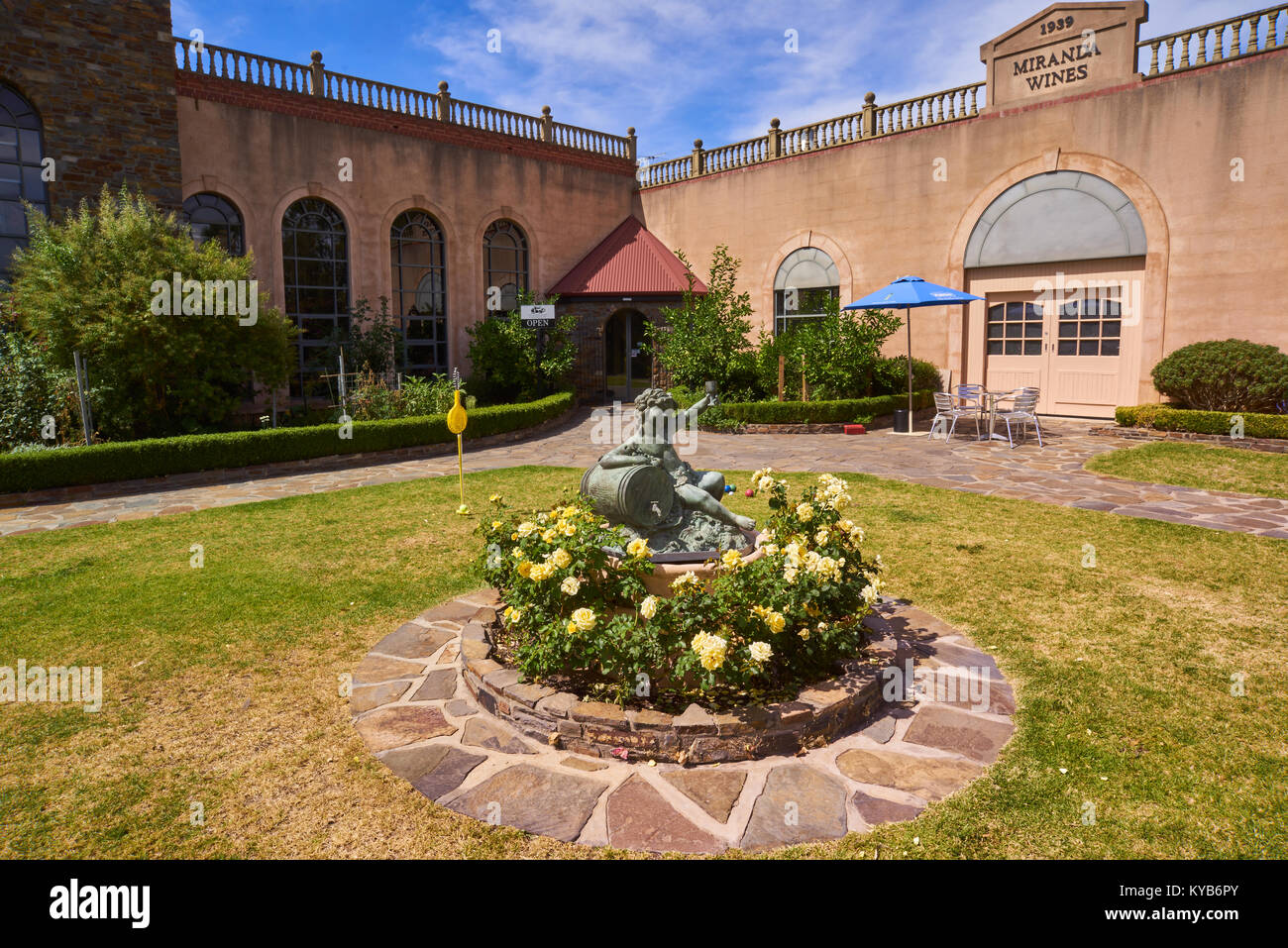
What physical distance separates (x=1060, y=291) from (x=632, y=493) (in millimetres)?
14779

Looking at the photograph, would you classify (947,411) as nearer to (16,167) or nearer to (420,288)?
(420,288)

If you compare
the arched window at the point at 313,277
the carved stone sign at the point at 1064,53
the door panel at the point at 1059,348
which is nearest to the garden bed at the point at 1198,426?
the door panel at the point at 1059,348

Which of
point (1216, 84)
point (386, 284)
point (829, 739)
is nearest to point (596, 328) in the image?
point (386, 284)

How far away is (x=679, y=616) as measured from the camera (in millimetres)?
4129

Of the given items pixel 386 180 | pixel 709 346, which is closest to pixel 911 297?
pixel 709 346

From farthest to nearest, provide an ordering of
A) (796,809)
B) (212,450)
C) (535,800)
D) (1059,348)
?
(1059,348) < (212,450) < (535,800) < (796,809)

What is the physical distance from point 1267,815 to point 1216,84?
15603mm

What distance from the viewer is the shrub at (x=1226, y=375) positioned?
13.1 metres

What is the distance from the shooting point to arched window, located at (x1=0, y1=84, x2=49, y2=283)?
44.2 feet

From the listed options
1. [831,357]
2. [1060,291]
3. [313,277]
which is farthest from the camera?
[313,277]

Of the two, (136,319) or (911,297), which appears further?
(911,297)

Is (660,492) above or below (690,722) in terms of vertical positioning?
above

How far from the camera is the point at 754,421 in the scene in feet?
55.0
